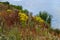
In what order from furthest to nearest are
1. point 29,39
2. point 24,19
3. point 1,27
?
point 24,19
point 1,27
point 29,39

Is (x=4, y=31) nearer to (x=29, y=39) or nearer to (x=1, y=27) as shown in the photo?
(x=1, y=27)

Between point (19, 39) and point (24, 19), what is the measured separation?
21.8 ft

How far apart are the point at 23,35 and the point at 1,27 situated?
129 cm

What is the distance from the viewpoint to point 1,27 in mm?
8641

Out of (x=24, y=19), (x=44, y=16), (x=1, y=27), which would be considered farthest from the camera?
(x=44, y=16)

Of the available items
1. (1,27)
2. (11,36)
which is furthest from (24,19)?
(11,36)

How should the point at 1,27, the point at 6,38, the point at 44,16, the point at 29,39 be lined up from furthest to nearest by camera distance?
the point at 44,16 → the point at 1,27 → the point at 29,39 → the point at 6,38

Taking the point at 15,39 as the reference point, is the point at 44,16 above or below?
below

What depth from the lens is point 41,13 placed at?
21594 mm

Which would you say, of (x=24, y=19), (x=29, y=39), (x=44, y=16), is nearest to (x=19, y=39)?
(x=29, y=39)

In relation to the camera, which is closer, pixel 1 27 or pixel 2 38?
pixel 2 38

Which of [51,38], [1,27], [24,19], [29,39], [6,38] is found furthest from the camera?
[24,19]

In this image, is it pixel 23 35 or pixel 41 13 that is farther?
pixel 41 13

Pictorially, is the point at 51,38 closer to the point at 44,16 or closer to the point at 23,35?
the point at 23,35
